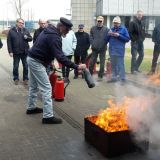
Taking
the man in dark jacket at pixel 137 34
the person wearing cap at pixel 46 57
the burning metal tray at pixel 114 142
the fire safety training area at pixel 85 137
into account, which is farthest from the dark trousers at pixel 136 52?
the burning metal tray at pixel 114 142

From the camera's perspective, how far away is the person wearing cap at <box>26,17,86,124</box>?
6133 mm

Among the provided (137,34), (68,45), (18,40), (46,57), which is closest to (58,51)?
(46,57)

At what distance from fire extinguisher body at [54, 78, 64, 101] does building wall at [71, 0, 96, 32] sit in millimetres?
32102

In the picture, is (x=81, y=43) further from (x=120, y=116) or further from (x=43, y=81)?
(x=120, y=116)

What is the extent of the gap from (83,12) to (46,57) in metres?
34.8

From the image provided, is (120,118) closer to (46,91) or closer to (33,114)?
(46,91)

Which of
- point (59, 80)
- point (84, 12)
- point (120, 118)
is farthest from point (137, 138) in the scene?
point (84, 12)

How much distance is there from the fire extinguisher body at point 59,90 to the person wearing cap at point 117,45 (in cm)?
285

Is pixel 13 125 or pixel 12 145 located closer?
pixel 12 145

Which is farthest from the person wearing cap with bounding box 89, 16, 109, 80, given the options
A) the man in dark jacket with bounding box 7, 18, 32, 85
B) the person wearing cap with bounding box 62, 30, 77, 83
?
the man in dark jacket with bounding box 7, 18, 32, 85

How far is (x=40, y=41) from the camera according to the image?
20.8 ft

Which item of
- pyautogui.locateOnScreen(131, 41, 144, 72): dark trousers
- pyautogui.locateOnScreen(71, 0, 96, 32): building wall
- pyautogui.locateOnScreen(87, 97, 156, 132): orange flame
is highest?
pyautogui.locateOnScreen(71, 0, 96, 32): building wall

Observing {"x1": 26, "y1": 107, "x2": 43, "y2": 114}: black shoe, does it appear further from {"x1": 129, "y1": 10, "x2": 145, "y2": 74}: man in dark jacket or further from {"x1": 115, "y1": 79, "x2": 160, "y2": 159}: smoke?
{"x1": 129, "y1": 10, "x2": 145, "y2": 74}: man in dark jacket

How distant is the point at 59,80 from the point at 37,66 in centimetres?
213
